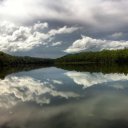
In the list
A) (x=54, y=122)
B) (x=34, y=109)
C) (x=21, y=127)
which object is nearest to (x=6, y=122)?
(x=21, y=127)

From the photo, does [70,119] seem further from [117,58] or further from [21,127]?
[117,58]

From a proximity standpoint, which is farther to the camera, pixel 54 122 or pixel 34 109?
pixel 34 109

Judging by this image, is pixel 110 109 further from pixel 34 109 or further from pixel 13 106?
pixel 13 106

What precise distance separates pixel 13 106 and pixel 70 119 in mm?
9380

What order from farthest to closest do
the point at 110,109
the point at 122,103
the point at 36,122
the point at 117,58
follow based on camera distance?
the point at 117,58 → the point at 122,103 → the point at 110,109 → the point at 36,122

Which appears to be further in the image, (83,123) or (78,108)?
(78,108)

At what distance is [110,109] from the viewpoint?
2370 cm

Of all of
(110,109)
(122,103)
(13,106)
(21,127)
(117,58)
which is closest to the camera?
(21,127)

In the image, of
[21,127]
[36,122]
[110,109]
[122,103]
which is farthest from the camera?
[122,103]

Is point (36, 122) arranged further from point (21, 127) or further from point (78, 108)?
point (78, 108)

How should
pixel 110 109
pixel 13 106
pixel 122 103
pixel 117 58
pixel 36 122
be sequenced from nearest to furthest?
1. pixel 36 122
2. pixel 110 109
3. pixel 122 103
4. pixel 13 106
5. pixel 117 58

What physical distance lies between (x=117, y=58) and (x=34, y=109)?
17446 centimetres

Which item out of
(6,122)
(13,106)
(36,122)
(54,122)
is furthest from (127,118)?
(13,106)

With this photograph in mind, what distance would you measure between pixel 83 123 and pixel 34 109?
7306 millimetres
